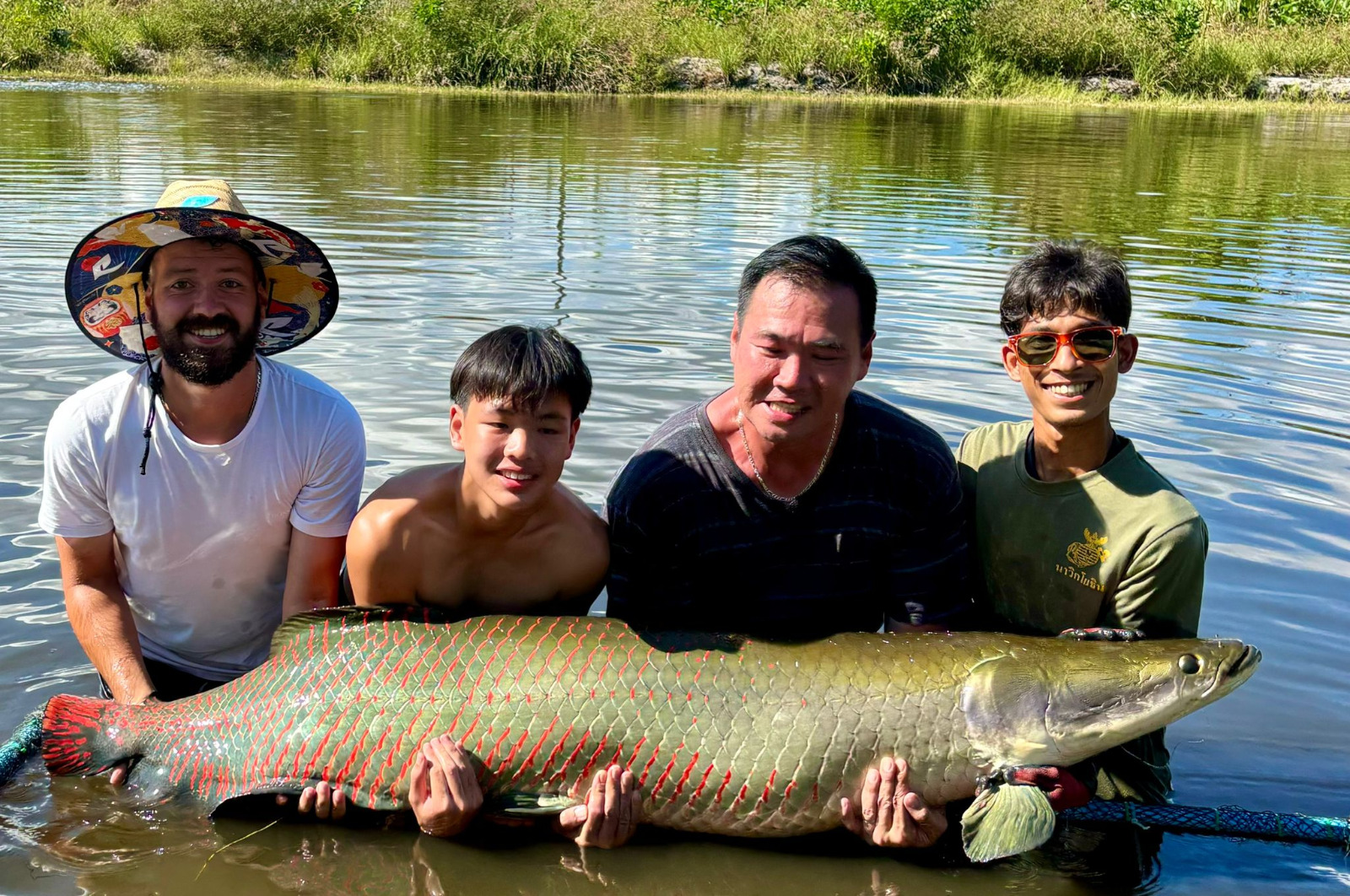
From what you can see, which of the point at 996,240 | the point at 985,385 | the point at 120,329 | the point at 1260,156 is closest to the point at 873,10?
the point at 1260,156

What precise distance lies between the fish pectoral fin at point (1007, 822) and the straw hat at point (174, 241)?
2.51 meters

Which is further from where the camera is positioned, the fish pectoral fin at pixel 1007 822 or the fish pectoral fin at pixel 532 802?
the fish pectoral fin at pixel 532 802

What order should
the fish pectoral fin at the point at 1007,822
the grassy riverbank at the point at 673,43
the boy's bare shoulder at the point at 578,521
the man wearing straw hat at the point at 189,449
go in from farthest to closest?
the grassy riverbank at the point at 673,43 → the man wearing straw hat at the point at 189,449 → the boy's bare shoulder at the point at 578,521 → the fish pectoral fin at the point at 1007,822

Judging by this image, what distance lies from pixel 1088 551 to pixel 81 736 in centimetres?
298

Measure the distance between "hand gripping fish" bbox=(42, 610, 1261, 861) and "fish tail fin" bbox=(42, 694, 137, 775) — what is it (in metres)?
0.42

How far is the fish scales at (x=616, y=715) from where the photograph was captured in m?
Answer: 3.49

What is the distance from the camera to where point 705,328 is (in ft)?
30.8

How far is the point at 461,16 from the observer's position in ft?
109

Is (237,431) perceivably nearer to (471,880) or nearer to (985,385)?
(471,880)

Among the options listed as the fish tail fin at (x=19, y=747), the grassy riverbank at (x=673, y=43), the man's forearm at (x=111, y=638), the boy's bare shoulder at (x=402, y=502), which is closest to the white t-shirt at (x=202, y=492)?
the man's forearm at (x=111, y=638)

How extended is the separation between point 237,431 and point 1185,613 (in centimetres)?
287

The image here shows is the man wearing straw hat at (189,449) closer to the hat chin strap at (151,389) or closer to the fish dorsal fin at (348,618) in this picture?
the hat chin strap at (151,389)

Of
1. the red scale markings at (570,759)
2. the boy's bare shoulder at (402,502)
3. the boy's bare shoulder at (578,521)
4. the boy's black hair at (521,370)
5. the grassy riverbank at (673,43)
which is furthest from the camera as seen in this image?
the grassy riverbank at (673,43)

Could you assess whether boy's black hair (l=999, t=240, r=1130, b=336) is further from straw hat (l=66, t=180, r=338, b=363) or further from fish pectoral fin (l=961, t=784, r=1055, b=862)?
straw hat (l=66, t=180, r=338, b=363)
